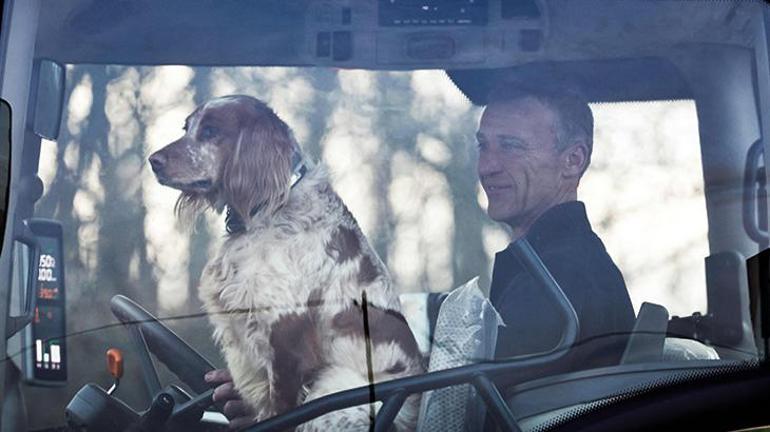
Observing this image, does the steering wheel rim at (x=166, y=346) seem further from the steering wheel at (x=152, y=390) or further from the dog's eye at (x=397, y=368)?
the dog's eye at (x=397, y=368)

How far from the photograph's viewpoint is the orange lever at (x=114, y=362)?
2.58m

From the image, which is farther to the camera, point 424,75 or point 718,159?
point 718,159

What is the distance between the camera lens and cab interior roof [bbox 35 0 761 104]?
8.72 feet

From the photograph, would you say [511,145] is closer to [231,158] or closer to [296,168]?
[296,168]

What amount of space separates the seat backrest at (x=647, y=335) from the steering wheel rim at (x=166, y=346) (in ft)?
3.72

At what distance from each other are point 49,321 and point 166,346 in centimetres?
30

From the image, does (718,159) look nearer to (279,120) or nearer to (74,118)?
(279,120)

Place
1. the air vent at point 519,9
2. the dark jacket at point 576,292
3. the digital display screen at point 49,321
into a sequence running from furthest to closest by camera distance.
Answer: the air vent at point 519,9 < the dark jacket at point 576,292 < the digital display screen at point 49,321

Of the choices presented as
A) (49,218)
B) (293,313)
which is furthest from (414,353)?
(49,218)

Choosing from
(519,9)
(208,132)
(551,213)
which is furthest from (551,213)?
(208,132)

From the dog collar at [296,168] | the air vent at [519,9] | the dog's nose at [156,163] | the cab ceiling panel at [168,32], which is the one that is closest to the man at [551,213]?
the air vent at [519,9]

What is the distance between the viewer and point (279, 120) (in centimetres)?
263

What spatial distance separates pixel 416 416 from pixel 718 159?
3.73ft

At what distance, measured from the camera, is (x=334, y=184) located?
2619 mm
